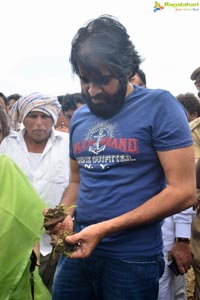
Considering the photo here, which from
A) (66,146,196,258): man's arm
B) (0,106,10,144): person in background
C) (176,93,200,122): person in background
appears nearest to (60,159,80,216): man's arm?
(66,146,196,258): man's arm

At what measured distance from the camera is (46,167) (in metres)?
3.05

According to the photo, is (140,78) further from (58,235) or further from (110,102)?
(58,235)

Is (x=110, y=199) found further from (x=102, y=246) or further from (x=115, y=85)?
(x=115, y=85)

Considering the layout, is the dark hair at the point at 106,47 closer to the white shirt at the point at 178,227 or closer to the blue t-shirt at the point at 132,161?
the blue t-shirt at the point at 132,161

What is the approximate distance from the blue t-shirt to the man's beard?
0.02 m

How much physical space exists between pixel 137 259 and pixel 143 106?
655 millimetres

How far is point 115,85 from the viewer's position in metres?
1.81

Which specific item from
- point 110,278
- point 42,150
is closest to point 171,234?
point 42,150

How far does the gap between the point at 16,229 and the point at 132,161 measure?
77 cm

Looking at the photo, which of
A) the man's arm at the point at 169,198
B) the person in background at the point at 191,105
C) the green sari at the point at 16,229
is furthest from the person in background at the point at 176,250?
the person in background at the point at 191,105

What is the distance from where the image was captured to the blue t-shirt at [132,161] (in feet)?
5.60

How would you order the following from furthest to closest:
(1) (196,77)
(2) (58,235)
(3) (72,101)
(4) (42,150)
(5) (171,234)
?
(3) (72,101)
(1) (196,77)
(4) (42,150)
(5) (171,234)
(2) (58,235)

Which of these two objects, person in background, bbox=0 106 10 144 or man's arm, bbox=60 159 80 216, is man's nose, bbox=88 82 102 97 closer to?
man's arm, bbox=60 159 80 216

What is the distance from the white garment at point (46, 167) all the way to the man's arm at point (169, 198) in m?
1.38
